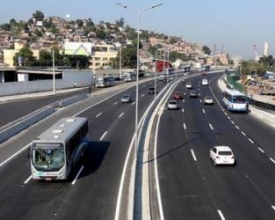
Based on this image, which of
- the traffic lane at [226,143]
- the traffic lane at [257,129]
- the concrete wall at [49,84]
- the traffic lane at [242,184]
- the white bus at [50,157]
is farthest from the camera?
the concrete wall at [49,84]

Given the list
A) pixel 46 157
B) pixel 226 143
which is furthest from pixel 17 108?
pixel 46 157

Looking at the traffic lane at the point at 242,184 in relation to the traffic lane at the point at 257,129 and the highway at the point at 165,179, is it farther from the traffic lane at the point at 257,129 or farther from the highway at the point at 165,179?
the traffic lane at the point at 257,129

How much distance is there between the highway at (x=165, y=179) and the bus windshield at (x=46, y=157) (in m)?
0.99

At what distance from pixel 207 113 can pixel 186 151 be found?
91.5 ft

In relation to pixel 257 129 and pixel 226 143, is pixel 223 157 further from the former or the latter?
pixel 257 129

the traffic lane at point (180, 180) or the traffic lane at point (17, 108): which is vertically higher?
the traffic lane at point (180, 180)

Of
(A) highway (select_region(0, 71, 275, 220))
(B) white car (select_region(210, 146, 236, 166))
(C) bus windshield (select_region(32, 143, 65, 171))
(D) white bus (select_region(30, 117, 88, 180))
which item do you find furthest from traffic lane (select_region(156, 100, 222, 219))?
(C) bus windshield (select_region(32, 143, 65, 171))

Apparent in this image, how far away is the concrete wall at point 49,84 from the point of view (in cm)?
8369

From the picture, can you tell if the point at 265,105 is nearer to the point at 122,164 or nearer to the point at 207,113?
the point at 207,113

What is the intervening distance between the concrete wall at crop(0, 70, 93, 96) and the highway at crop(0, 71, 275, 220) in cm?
3552

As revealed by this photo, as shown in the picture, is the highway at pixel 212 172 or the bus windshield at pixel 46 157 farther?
the bus windshield at pixel 46 157

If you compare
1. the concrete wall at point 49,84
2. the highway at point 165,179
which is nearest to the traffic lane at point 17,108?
the concrete wall at point 49,84

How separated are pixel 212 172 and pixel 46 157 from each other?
1009 centimetres

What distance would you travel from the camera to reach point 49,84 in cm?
10000
